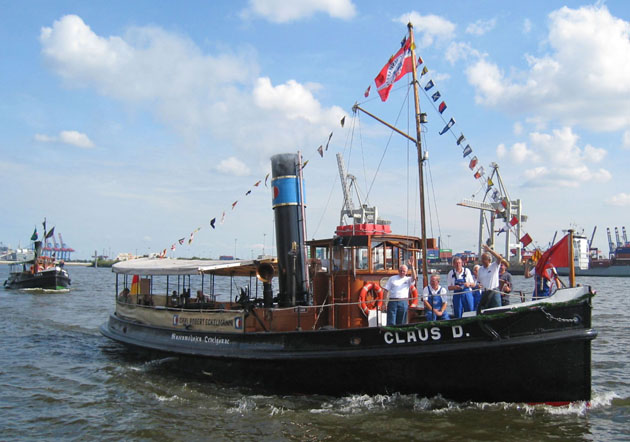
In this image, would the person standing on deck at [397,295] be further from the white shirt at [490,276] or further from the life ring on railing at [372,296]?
the white shirt at [490,276]

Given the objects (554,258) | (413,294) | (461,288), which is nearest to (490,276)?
(461,288)

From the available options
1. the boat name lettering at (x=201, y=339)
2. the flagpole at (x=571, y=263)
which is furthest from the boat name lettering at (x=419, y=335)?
the boat name lettering at (x=201, y=339)

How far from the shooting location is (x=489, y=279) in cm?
924

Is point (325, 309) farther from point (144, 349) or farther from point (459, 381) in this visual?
point (144, 349)

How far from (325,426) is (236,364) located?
2.91 m

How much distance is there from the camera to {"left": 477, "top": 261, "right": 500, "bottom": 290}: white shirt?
9.20m

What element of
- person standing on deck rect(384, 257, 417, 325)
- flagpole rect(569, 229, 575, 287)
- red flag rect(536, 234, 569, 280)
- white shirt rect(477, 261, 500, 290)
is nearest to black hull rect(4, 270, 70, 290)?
person standing on deck rect(384, 257, 417, 325)

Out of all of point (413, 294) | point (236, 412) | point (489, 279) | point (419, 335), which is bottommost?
point (236, 412)

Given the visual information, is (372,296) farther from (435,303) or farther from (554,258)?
(554,258)

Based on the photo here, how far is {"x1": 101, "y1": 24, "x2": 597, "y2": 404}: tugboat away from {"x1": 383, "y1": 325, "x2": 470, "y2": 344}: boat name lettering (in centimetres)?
2

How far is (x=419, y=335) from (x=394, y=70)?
7446mm

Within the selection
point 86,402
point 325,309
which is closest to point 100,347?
point 86,402

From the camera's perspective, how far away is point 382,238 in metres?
10.6

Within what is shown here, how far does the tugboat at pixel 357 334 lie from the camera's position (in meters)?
8.35
